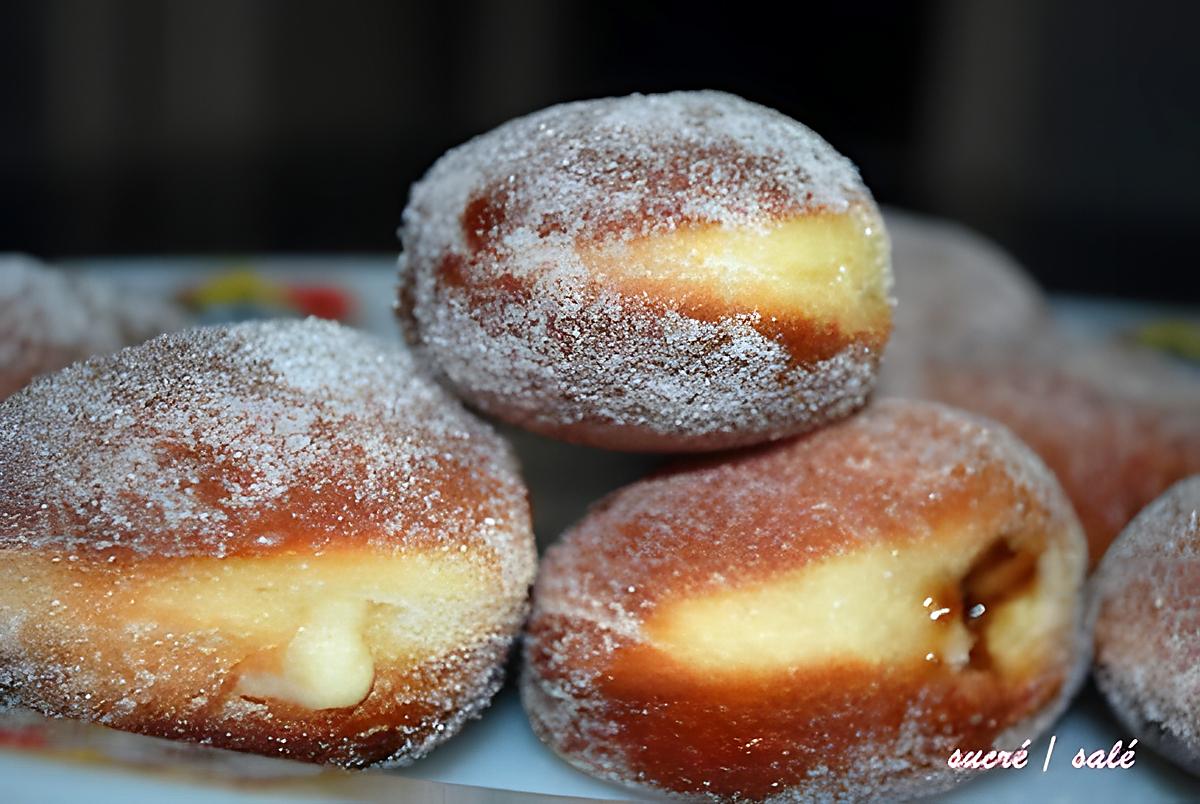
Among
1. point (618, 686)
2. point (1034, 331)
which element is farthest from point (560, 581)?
point (1034, 331)

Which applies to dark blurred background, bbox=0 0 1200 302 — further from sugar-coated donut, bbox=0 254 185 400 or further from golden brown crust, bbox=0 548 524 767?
golden brown crust, bbox=0 548 524 767

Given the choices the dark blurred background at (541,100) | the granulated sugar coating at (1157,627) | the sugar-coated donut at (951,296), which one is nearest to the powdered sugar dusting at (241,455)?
the granulated sugar coating at (1157,627)

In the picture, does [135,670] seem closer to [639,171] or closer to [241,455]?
[241,455]

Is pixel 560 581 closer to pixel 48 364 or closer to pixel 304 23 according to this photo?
pixel 48 364

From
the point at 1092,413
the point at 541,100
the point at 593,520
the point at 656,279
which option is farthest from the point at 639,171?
the point at 541,100

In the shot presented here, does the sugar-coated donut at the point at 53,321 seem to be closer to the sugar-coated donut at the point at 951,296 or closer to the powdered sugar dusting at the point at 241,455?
the powdered sugar dusting at the point at 241,455

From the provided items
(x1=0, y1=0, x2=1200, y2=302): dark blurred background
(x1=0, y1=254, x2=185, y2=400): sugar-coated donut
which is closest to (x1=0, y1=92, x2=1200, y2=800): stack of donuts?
(x1=0, y1=254, x2=185, y2=400): sugar-coated donut
